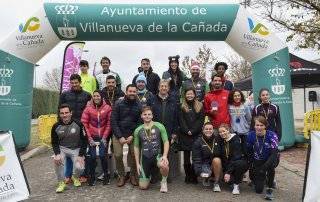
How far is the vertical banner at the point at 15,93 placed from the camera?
959 centimetres

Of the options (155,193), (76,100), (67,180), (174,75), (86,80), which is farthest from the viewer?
(86,80)

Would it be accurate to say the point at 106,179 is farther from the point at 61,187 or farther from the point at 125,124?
the point at 125,124

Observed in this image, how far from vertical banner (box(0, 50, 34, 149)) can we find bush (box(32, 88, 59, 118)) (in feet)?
68.8

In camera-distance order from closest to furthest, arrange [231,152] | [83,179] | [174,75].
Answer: [231,152]
[83,179]
[174,75]

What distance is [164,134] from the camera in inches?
272

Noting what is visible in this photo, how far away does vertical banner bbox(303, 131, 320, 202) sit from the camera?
5.51m

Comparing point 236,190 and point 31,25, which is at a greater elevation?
point 31,25

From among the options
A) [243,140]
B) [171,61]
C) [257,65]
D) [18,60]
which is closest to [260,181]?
[243,140]

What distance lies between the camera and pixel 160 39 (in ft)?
32.3

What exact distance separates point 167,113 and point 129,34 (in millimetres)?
3160

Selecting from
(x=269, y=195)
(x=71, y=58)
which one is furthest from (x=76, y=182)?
(x=71, y=58)

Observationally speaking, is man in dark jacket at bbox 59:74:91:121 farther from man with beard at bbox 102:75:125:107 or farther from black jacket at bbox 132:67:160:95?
black jacket at bbox 132:67:160:95

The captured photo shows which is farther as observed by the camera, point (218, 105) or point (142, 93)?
point (142, 93)

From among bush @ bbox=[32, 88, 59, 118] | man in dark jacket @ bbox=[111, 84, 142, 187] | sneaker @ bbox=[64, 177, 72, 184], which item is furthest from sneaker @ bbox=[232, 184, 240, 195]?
bush @ bbox=[32, 88, 59, 118]
